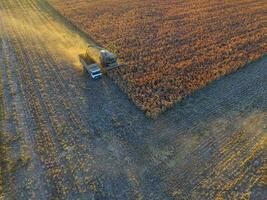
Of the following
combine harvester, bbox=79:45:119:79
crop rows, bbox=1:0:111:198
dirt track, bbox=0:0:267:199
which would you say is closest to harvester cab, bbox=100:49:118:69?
combine harvester, bbox=79:45:119:79

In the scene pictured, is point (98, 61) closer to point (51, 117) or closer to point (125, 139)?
point (51, 117)

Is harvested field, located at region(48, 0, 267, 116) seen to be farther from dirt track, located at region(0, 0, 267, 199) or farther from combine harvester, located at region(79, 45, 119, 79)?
dirt track, located at region(0, 0, 267, 199)

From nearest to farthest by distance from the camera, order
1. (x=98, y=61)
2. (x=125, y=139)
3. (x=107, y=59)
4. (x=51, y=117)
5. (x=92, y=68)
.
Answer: (x=125, y=139) < (x=51, y=117) < (x=92, y=68) < (x=107, y=59) < (x=98, y=61)

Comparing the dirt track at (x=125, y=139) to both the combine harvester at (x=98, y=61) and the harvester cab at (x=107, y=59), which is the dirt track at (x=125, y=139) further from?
the harvester cab at (x=107, y=59)

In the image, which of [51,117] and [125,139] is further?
[51,117]

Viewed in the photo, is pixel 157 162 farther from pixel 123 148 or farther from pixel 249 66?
pixel 249 66

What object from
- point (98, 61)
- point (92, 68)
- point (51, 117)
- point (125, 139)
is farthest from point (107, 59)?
point (125, 139)
